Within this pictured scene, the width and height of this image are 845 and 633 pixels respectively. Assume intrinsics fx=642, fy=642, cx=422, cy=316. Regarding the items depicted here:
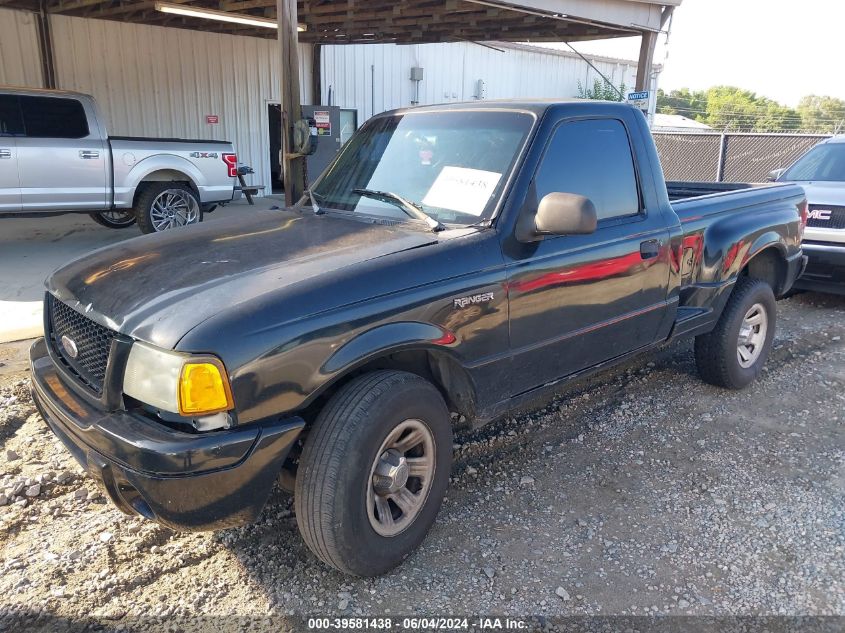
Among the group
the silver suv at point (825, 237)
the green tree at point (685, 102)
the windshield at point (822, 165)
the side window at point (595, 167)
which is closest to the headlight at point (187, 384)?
the side window at point (595, 167)

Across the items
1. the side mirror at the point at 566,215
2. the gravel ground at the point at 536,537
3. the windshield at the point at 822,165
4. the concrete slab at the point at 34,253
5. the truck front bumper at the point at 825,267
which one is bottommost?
the concrete slab at the point at 34,253

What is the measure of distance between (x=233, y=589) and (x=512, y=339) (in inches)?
63.0

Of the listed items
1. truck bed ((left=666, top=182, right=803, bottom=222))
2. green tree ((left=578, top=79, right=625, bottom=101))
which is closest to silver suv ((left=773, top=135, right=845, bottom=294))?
truck bed ((left=666, top=182, right=803, bottom=222))

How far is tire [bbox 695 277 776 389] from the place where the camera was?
444cm

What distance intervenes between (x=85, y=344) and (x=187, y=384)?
2.41ft

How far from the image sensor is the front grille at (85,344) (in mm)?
2465

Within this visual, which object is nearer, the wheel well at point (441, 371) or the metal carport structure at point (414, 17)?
the wheel well at point (441, 371)

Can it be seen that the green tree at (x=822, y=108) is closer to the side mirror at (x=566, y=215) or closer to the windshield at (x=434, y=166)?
the windshield at (x=434, y=166)

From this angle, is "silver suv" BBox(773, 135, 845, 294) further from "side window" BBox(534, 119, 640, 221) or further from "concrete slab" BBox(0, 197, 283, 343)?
"concrete slab" BBox(0, 197, 283, 343)

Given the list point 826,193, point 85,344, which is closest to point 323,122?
point 826,193

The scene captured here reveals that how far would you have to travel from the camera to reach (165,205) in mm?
9359

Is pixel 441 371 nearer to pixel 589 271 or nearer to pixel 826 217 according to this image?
pixel 589 271

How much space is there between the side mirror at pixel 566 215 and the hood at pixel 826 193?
5704mm

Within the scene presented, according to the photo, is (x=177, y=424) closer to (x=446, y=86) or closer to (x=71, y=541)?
(x=71, y=541)
